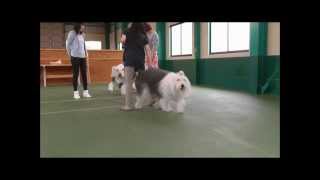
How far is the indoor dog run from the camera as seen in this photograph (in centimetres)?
268

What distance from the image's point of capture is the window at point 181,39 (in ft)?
35.8

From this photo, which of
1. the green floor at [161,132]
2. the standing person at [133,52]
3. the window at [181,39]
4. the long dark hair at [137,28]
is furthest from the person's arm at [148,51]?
the window at [181,39]

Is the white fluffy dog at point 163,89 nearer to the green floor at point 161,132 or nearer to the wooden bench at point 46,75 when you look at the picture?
the green floor at point 161,132

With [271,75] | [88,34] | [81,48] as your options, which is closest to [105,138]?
[81,48]

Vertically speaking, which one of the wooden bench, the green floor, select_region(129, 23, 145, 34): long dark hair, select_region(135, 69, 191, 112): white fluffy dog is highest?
select_region(129, 23, 145, 34): long dark hair

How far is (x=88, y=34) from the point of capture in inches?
787

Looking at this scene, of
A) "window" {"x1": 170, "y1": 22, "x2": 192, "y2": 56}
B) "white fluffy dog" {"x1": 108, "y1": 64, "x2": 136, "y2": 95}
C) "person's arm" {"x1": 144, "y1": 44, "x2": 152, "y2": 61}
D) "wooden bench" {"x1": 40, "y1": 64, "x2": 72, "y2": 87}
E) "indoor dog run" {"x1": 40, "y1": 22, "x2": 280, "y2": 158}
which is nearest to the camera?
"indoor dog run" {"x1": 40, "y1": 22, "x2": 280, "y2": 158}

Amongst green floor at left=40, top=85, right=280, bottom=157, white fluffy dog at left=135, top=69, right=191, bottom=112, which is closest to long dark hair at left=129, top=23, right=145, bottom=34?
white fluffy dog at left=135, top=69, right=191, bottom=112

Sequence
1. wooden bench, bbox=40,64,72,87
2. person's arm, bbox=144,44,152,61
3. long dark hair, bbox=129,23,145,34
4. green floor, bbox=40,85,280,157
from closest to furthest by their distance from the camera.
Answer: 1. green floor, bbox=40,85,280,157
2. long dark hair, bbox=129,23,145,34
3. person's arm, bbox=144,44,152,61
4. wooden bench, bbox=40,64,72,87

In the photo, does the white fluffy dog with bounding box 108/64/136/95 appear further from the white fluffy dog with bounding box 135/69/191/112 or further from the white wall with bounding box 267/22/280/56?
the white wall with bounding box 267/22/280/56

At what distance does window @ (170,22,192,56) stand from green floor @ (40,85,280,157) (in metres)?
6.32

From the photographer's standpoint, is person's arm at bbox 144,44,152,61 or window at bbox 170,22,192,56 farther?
window at bbox 170,22,192,56

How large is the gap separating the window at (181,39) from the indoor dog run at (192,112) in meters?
0.30
